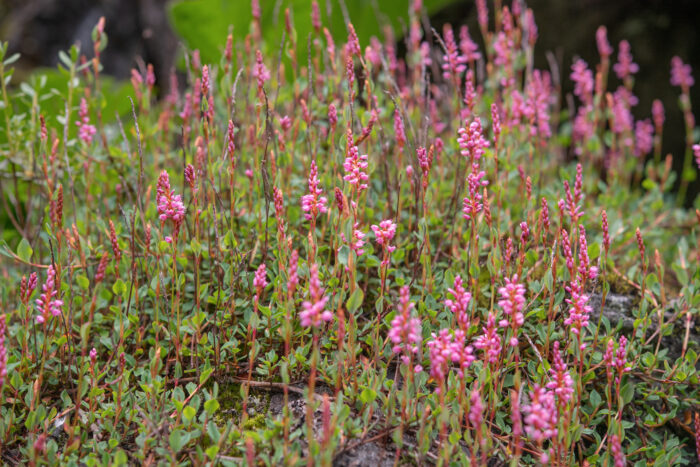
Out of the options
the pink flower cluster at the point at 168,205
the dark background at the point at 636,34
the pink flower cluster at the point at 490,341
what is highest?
the dark background at the point at 636,34

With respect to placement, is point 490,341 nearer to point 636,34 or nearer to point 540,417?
point 540,417

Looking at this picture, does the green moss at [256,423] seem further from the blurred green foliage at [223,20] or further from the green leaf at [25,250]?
the blurred green foliage at [223,20]

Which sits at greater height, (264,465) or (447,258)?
(447,258)

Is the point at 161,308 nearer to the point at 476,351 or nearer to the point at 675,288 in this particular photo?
the point at 476,351

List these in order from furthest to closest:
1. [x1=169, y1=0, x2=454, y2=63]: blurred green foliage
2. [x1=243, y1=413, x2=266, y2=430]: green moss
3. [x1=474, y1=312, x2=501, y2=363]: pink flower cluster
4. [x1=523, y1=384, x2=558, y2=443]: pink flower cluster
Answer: [x1=169, y1=0, x2=454, y2=63]: blurred green foliage → [x1=243, y1=413, x2=266, y2=430]: green moss → [x1=474, y1=312, x2=501, y2=363]: pink flower cluster → [x1=523, y1=384, x2=558, y2=443]: pink flower cluster

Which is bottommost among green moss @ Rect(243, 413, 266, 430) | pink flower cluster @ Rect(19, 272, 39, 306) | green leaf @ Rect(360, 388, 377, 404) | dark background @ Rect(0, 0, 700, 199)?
green moss @ Rect(243, 413, 266, 430)

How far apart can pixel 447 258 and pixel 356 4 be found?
7.94 feet

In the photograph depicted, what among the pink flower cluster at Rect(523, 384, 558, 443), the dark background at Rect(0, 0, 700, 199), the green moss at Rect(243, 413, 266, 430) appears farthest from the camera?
the dark background at Rect(0, 0, 700, 199)

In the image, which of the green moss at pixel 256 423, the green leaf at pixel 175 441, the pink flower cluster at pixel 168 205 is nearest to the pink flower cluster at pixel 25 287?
the pink flower cluster at pixel 168 205

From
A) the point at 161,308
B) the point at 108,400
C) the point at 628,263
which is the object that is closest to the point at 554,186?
the point at 628,263

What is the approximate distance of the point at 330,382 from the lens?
1458mm

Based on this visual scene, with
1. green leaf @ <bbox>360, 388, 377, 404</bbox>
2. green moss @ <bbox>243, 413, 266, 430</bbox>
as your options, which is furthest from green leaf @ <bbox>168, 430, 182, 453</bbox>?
green leaf @ <bbox>360, 388, 377, 404</bbox>

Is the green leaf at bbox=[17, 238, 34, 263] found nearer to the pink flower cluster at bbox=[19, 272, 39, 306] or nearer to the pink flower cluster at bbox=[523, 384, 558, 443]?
the pink flower cluster at bbox=[19, 272, 39, 306]

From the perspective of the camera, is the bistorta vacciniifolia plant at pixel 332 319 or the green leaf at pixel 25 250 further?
the green leaf at pixel 25 250
